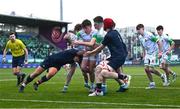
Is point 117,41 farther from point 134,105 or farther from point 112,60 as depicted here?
point 134,105

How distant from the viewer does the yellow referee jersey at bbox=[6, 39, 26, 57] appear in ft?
53.6

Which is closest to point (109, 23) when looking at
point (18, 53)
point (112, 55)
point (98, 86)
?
point (112, 55)

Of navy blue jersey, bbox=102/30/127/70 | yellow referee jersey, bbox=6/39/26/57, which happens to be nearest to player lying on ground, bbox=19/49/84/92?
navy blue jersey, bbox=102/30/127/70

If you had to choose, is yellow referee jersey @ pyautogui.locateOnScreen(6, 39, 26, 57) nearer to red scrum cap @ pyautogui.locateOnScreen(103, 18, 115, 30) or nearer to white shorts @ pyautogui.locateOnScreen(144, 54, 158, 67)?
white shorts @ pyautogui.locateOnScreen(144, 54, 158, 67)

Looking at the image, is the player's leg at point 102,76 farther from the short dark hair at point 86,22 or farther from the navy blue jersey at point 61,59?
the short dark hair at point 86,22

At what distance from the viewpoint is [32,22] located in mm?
64938

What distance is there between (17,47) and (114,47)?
229 inches

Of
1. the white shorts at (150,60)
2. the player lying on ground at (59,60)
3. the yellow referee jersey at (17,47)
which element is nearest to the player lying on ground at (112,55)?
the player lying on ground at (59,60)

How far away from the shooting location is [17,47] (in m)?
16.4

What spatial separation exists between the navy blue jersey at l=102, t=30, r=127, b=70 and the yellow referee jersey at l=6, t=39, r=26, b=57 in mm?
5569

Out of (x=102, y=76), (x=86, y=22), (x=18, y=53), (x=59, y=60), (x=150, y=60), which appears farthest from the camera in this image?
(x=18, y=53)

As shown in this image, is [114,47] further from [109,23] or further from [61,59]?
[61,59]

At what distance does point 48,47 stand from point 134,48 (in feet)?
75.4

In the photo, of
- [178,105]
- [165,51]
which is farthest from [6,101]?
[165,51]
